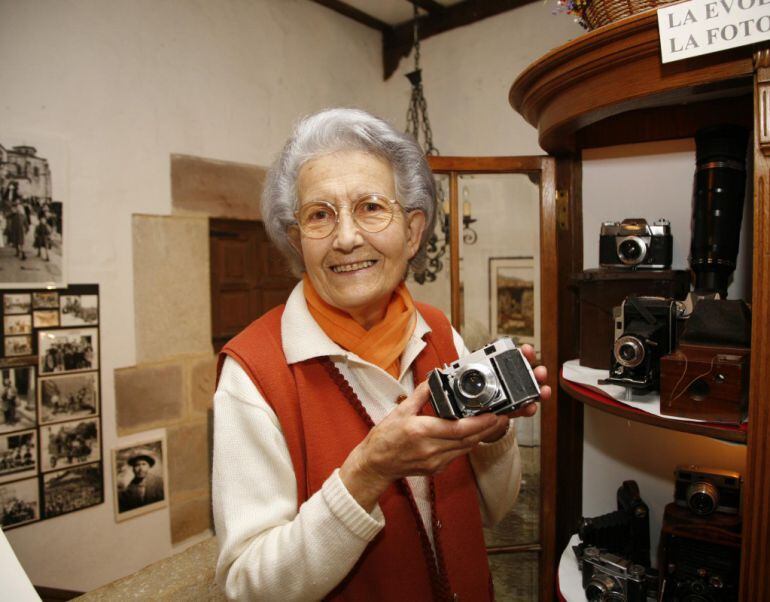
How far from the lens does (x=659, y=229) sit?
4.23 feet

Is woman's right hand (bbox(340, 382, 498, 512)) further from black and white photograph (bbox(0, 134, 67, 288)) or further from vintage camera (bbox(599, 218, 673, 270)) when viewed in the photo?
black and white photograph (bbox(0, 134, 67, 288))

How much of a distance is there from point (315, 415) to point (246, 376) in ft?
0.44

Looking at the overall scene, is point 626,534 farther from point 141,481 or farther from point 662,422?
point 141,481

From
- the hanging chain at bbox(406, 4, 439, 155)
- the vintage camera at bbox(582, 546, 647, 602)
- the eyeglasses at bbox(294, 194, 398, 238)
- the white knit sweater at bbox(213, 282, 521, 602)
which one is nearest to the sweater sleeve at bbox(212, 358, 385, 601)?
the white knit sweater at bbox(213, 282, 521, 602)

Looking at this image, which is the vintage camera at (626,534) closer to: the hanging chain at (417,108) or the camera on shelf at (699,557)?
the camera on shelf at (699,557)

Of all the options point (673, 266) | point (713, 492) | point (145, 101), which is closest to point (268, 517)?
point (713, 492)

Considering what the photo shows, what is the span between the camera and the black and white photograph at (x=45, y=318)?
1.95 metres

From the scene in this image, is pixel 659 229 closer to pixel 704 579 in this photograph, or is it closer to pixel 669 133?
pixel 669 133

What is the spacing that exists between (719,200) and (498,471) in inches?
30.1

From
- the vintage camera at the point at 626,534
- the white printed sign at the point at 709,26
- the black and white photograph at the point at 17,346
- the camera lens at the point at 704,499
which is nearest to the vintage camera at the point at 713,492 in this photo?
the camera lens at the point at 704,499

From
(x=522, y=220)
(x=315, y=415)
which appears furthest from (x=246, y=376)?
(x=522, y=220)

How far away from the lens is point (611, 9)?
1.04 m

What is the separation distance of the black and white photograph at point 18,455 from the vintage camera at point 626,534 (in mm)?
1913

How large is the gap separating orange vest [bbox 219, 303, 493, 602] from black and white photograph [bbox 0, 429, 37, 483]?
4.87ft
